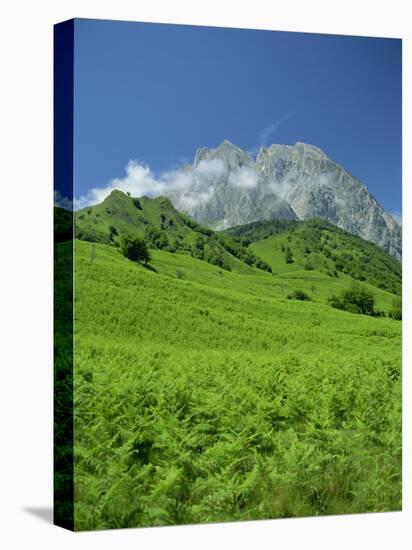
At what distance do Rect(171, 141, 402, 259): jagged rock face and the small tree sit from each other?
27.3 inches

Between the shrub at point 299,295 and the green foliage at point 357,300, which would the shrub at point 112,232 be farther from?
the green foliage at point 357,300

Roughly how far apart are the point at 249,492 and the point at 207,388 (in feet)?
4.19

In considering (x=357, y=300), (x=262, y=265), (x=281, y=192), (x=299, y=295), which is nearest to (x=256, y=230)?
(x=262, y=265)

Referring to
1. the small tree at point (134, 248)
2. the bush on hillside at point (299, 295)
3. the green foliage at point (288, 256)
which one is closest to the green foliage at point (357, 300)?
the bush on hillside at point (299, 295)

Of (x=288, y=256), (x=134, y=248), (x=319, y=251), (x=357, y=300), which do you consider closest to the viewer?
(x=134, y=248)

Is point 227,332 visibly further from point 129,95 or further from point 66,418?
point 129,95

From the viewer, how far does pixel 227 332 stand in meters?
12.8

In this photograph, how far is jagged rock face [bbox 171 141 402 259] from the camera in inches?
505

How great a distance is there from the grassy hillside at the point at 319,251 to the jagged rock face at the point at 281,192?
119 mm

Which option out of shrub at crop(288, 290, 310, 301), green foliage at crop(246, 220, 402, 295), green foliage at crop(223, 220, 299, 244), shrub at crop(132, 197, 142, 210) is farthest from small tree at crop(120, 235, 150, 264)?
shrub at crop(288, 290, 310, 301)

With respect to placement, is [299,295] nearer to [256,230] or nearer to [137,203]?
[256,230]

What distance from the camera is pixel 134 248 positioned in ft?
40.2

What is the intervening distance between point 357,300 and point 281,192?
188 centimetres

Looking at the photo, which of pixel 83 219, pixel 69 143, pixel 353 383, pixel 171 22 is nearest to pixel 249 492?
pixel 353 383
